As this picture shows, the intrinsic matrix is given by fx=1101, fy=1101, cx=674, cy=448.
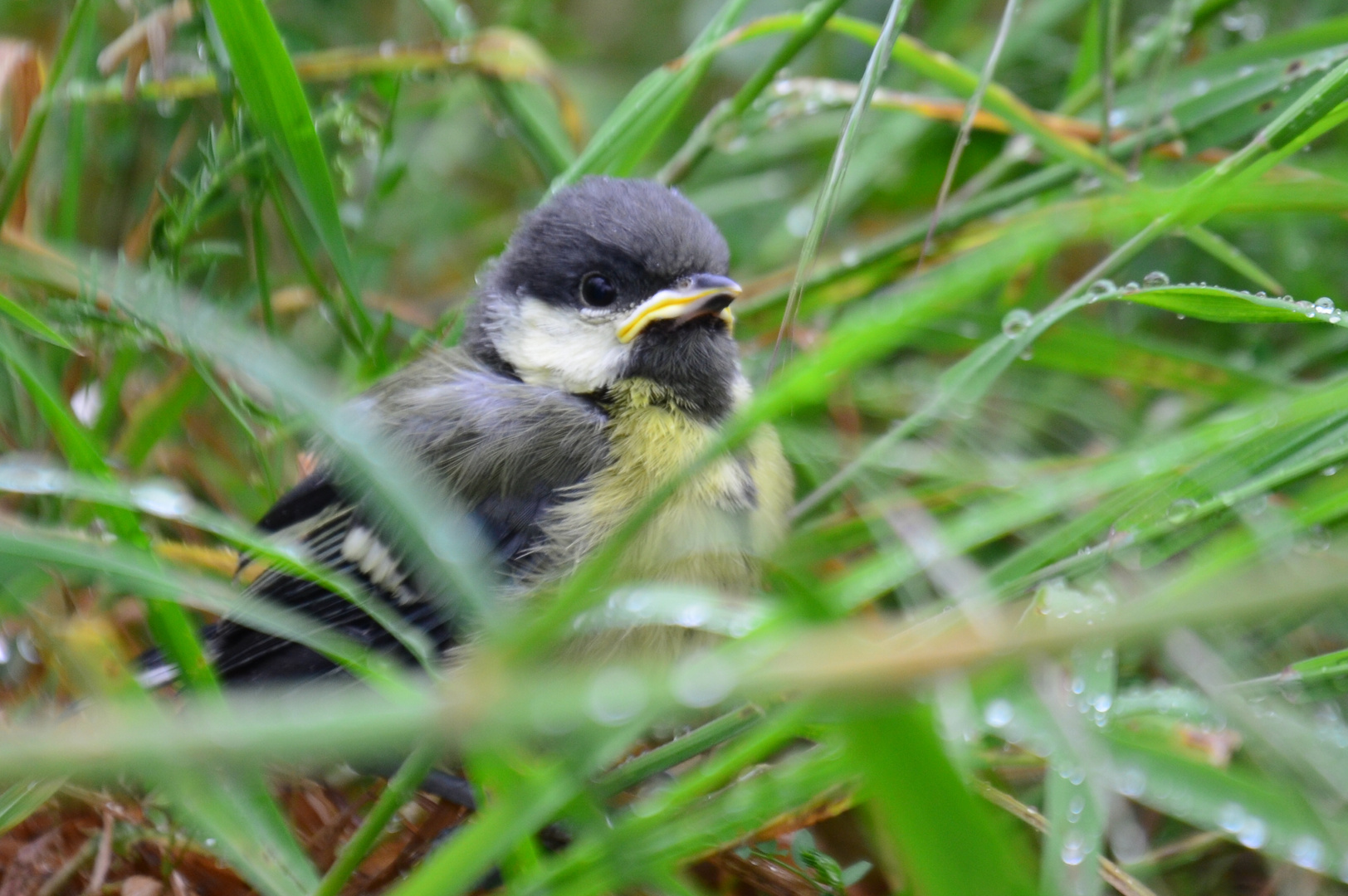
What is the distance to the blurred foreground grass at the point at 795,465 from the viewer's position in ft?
1.87

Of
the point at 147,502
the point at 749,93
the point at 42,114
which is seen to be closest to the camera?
the point at 147,502

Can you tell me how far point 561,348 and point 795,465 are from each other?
0.34 meters

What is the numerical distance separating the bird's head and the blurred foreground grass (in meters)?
0.09

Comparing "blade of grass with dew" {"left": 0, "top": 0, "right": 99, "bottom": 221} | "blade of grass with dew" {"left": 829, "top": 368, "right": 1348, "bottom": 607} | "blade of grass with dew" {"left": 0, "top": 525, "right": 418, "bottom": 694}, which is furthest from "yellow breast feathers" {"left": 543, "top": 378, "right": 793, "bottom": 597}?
"blade of grass with dew" {"left": 0, "top": 0, "right": 99, "bottom": 221}

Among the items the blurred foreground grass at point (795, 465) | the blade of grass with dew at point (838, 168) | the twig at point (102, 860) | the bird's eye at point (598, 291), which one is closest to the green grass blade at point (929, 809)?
the blurred foreground grass at point (795, 465)

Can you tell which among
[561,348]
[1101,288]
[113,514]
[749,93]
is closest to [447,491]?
[561,348]

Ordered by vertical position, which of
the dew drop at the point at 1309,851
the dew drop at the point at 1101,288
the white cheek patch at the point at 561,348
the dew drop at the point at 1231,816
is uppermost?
the dew drop at the point at 1101,288

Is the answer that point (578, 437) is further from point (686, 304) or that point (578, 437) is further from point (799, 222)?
point (799, 222)

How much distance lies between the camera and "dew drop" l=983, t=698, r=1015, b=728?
66 cm

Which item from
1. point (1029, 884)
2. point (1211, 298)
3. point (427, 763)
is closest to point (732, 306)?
point (1211, 298)

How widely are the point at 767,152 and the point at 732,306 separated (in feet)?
1.57

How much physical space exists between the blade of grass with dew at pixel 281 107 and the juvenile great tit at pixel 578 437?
0.25 meters

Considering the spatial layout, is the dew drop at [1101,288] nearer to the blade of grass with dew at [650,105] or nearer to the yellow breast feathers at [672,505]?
the yellow breast feathers at [672,505]

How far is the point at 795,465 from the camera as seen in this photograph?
1.43 m
